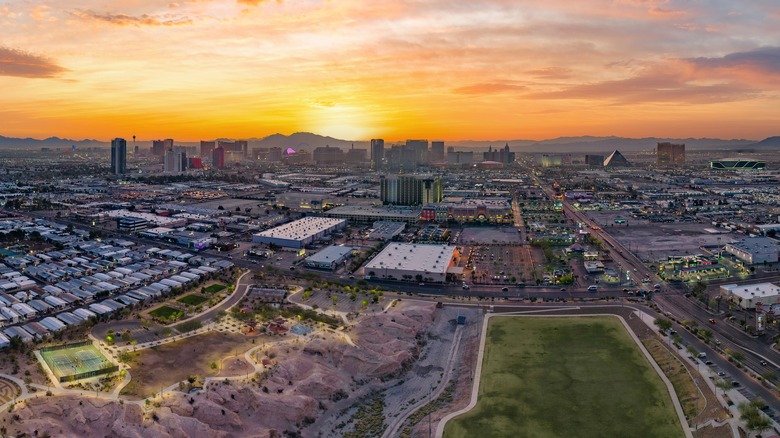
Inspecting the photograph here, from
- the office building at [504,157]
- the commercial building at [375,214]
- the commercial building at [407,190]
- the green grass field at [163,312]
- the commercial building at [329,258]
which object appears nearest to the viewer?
the green grass field at [163,312]

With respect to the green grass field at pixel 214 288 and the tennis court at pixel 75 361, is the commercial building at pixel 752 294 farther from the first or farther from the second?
the tennis court at pixel 75 361

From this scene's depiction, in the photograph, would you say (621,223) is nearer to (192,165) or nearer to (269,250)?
(269,250)

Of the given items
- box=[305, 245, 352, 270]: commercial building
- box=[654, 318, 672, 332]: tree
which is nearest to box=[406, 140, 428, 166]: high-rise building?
box=[305, 245, 352, 270]: commercial building

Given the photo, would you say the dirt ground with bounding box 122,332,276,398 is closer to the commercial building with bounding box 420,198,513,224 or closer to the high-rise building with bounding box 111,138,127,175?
the commercial building with bounding box 420,198,513,224

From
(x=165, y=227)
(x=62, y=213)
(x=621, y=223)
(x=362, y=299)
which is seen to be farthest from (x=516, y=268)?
(x=62, y=213)

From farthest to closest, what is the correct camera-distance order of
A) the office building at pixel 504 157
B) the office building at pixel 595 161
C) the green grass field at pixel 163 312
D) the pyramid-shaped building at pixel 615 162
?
1. the office building at pixel 504 157
2. the office building at pixel 595 161
3. the pyramid-shaped building at pixel 615 162
4. the green grass field at pixel 163 312

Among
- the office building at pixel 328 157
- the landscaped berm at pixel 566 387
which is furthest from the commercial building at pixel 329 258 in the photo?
the office building at pixel 328 157
